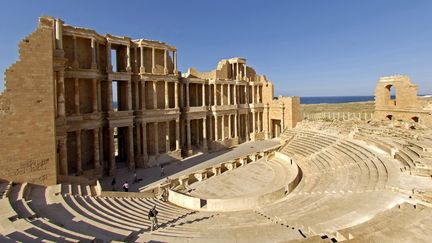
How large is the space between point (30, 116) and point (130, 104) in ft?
37.0

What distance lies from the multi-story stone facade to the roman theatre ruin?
106mm

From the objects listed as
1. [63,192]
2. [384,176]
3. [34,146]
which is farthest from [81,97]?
[384,176]

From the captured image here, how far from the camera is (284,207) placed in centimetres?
1479

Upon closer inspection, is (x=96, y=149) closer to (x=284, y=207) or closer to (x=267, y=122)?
(x=284, y=207)

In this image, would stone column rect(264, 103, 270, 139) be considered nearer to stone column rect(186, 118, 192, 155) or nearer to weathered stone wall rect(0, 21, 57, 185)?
stone column rect(186, 118, 192, 155)

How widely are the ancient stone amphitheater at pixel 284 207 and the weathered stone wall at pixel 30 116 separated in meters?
0.96

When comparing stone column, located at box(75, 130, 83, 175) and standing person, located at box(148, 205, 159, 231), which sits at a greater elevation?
stone column, located at box(75, 130, 83, 175)

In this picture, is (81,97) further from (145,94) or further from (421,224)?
(421,224)

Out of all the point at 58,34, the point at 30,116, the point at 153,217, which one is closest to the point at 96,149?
the point at 30,116

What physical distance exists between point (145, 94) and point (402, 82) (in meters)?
31.0

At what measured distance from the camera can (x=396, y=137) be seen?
2145 centimetres

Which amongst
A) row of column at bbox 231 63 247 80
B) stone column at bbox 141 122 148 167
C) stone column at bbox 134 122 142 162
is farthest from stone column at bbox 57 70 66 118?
row of column at bbox 231 63 247 80

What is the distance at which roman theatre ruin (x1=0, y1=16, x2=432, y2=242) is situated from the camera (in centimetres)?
1073

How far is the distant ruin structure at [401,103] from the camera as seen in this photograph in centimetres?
3225
